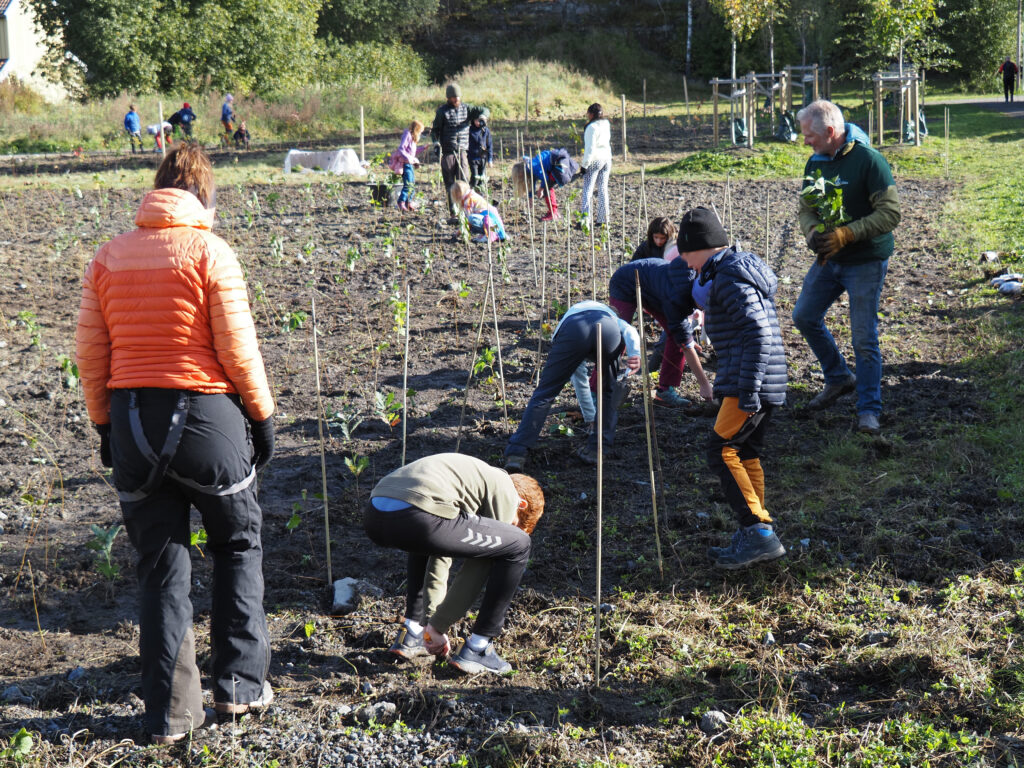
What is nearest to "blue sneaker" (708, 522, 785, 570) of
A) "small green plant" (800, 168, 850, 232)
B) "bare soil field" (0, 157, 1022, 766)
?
"bare soil field" (0, 157, 1022, 766)

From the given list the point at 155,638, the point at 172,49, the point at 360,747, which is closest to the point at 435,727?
the point at 360,747

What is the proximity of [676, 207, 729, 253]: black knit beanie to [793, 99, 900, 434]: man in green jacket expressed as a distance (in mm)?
1302

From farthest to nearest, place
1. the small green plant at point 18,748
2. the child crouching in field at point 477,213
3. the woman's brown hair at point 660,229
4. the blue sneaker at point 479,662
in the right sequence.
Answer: the child crouching in field at point 477,213 < the woman's brown hair at point 660,229 < the blue sneaker at point 479,662 < the small green plant at point 18,748

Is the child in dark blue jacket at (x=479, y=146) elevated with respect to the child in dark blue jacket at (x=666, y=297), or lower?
elevated

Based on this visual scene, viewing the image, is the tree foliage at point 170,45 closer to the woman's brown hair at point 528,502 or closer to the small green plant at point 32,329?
the small green plant at point 32,329

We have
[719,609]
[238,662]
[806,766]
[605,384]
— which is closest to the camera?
[806,766]

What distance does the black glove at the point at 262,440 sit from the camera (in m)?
2.77

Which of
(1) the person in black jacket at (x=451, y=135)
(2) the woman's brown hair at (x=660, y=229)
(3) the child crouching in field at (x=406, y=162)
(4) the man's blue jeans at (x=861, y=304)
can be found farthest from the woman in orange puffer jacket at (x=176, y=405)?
(3) the child crouching in field at (x=406, y=162)

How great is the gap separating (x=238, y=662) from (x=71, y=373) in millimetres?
3090

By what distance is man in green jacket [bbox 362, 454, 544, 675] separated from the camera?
2.85 meters

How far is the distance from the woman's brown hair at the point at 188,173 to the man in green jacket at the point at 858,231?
324 centimetres

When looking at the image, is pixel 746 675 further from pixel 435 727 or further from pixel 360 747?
pixel 360 747

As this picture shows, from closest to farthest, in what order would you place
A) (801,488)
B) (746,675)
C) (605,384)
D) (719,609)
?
(746,675) → (719,609) → (801,488) → (605,384)

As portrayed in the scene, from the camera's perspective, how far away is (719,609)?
139 inches
